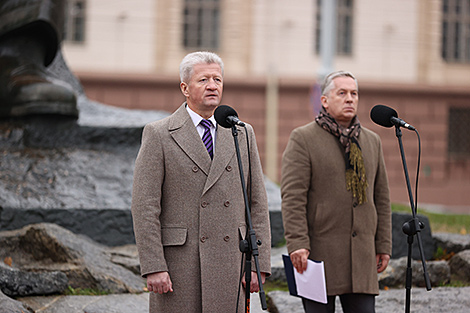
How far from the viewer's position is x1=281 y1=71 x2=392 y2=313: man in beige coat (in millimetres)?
3543

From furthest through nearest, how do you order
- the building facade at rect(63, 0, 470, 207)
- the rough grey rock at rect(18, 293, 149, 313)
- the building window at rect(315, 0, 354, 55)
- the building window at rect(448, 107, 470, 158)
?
the building window at rect(315, 0, 354, 55)
the building window at rect(448, 107, 470, 158)
the building facade at rect(63, 0, 470, 207)
the rough grey rock at rect(18, 293, 149, 313)

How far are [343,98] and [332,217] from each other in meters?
→ 0.63

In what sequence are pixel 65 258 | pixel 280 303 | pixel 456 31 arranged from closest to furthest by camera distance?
pixel 280 303 → pixel 65 258 → pixel 456 31

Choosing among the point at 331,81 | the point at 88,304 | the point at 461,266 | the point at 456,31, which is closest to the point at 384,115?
→ the point at 331,81

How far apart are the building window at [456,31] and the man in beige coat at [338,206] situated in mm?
16976

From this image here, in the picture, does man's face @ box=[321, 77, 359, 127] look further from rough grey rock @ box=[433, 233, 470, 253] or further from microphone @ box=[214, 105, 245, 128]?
rough grey rock @ box=[433, 233, 470, 253]

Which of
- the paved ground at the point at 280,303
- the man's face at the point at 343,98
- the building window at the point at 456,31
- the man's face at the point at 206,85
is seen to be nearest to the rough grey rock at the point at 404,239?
the paved ground at the point at 280,303

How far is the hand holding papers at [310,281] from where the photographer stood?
3.46 metres

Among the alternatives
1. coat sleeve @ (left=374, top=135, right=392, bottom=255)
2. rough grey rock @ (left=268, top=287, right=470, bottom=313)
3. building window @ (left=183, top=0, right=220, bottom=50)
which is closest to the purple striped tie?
coat sleeve @ (left=374, top=135, right=392, bottom=255)

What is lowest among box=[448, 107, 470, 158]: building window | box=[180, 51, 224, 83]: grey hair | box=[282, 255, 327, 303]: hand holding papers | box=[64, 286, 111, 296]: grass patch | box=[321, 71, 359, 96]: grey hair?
box=[448, 107, 470, 158]: building window

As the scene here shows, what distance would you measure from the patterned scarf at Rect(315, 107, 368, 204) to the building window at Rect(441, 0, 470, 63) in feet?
55.7

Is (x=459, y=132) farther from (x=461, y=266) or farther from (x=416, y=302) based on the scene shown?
(x=416, y=302)

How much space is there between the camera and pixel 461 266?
5297 millimetres

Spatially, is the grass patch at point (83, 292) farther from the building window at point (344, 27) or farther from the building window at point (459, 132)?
the building window at point (459, 132)
